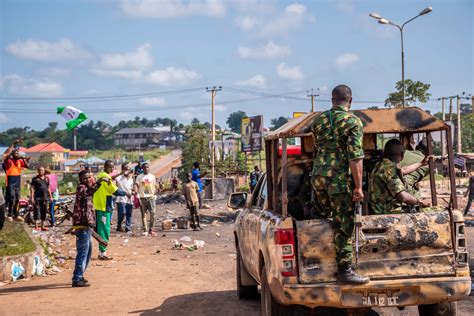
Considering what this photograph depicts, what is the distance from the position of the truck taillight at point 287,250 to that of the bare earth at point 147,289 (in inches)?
93.2

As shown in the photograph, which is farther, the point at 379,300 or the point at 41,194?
the point at 41,194

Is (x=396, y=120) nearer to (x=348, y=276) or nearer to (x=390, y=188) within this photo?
(x=390, y=188)

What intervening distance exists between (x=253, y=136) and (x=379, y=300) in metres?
42.6

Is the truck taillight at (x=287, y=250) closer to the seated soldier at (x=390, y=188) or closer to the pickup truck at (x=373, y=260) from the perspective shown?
the pickup truck at (x=373, y=260)

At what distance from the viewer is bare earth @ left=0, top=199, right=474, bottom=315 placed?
907 centimetres

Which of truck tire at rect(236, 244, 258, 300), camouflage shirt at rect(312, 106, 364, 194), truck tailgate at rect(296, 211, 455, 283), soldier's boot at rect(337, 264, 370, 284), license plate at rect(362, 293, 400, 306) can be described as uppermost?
camouflage shirt at rect(312, 106, 364, 194)

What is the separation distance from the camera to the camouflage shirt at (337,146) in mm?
6227

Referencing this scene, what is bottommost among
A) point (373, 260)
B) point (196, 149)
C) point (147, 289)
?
point (147, 289)

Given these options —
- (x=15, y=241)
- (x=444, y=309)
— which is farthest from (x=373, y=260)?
(x=15, y=241)

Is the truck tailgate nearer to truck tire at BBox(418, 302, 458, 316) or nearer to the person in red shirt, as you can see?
truck tire at BBox(418, 302, 458, 316)

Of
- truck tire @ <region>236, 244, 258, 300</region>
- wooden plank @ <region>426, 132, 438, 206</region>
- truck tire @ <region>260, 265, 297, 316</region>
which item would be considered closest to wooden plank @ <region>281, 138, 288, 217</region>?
truck tire @ <region>260, 265, 297, 316</region>

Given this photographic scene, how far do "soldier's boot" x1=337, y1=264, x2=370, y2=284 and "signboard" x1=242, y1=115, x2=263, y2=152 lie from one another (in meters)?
40.5

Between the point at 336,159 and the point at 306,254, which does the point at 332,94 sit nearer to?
the point at 336,159

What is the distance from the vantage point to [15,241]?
1341 centimetres
